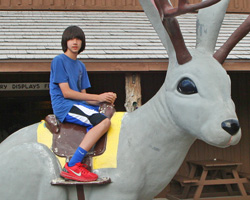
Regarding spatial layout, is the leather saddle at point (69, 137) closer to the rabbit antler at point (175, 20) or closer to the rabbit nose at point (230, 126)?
the rabbit antler at point (175, 20)

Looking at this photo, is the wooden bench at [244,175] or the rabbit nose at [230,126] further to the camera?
the wooden bench at [244,175]

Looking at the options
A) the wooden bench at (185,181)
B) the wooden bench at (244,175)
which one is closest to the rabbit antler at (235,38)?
the wooden bench at (185,181)

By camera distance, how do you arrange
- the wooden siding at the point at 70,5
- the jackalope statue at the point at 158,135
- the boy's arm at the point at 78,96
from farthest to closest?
the wooden siding at the point at 70,5 → the boy's arm at the point at 78,96 → the jackalope statue at the point at 158,135

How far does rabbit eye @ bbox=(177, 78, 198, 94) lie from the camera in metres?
2.75

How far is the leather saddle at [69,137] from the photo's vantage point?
303cm

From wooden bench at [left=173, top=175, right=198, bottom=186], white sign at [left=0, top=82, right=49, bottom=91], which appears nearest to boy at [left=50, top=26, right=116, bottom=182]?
wooden bench at [left=173, top=175, right=198, bottom=186]

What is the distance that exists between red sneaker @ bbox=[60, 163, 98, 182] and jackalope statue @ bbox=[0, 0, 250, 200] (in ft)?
0.25

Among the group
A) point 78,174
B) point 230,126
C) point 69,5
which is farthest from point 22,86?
point 230,126

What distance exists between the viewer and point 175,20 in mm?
2715

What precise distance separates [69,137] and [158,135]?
0.66 m

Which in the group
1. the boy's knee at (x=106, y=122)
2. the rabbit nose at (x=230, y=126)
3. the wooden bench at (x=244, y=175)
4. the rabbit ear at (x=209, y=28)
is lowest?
the wooden bench at (x=244, y=175)

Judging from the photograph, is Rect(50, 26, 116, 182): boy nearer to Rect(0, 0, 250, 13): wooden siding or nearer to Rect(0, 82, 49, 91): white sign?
Rect(0, 82, 49, 91): white sign

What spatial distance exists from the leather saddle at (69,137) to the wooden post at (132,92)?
3.62m

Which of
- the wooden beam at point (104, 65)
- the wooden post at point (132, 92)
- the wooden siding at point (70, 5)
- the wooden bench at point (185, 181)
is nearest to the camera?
the wooden beam at point (104, 65)
